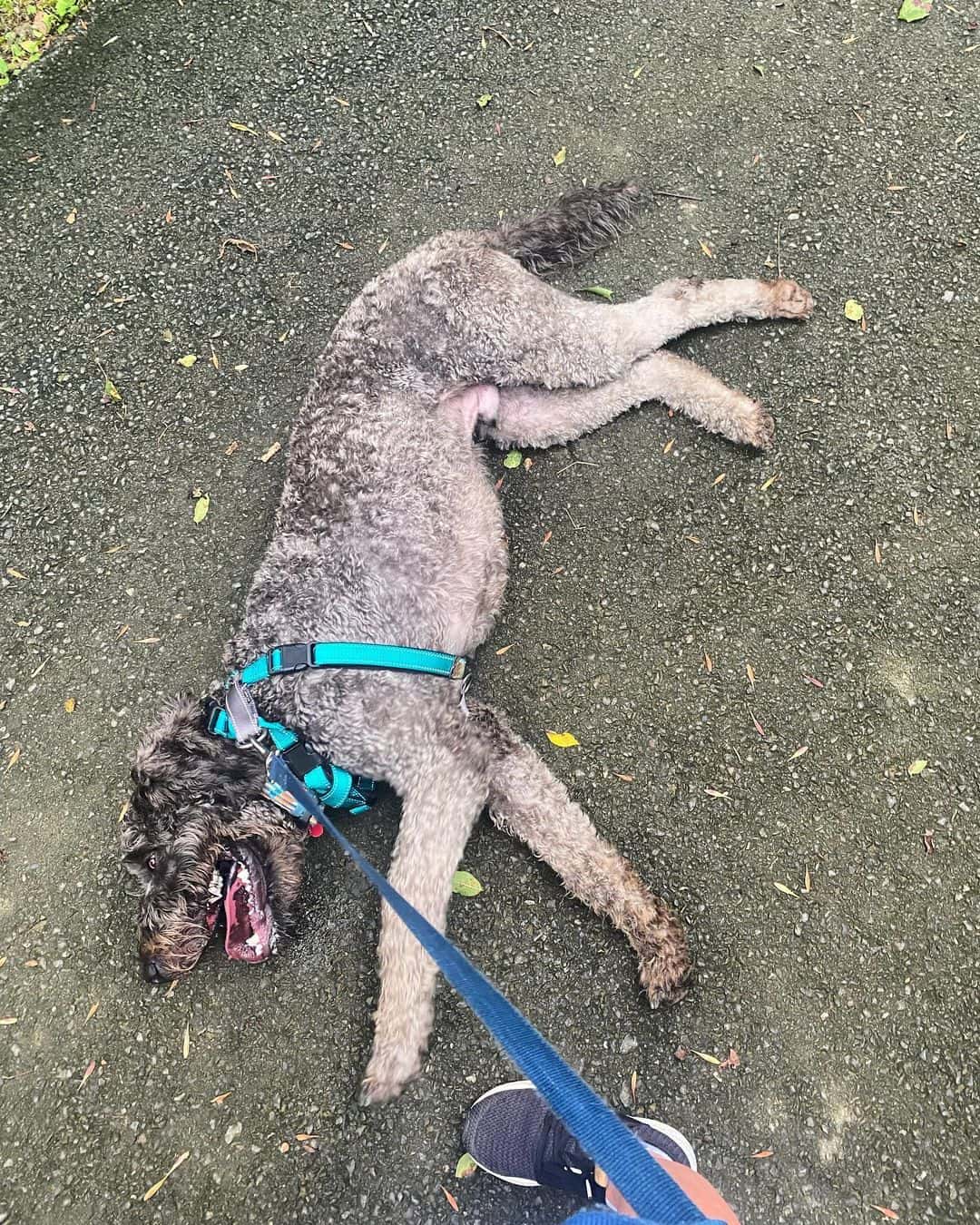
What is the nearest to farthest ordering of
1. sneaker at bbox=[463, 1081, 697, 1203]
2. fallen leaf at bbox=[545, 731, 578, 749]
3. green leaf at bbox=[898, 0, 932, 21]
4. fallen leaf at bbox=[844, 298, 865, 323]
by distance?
sneaker at bbox=[463, 1081, 697, 1203]
fallen leaf at bbox=[545, 731, 578, 749]
fallen leaf at bbox=[844, 298, 865, 323]
green leaf at bbox=[898, 0, 932, 21]

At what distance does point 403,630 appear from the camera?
127 inches

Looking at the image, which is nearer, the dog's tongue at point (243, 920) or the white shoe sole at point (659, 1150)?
the white shoe sole at point (659, 1150)

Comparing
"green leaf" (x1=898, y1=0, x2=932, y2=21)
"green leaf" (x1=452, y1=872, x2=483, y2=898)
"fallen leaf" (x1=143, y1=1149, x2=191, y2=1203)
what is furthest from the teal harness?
"green leaf" (x1=898, y1=0, x2=932, y2=21)

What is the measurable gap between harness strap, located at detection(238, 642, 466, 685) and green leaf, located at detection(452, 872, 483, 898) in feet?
3.04

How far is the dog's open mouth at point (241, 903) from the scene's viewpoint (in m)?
3.01

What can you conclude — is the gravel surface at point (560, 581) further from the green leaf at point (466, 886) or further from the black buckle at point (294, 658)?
the black buckle at point (294, 658)

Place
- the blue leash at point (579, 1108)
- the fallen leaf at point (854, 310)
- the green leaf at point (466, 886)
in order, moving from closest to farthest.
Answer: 1. the blue leash at point (579, 1108)
2. the green leaf at point (466, 886)
3. the fallen leaf at point (854, 310)

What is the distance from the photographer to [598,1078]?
3074 millimetres

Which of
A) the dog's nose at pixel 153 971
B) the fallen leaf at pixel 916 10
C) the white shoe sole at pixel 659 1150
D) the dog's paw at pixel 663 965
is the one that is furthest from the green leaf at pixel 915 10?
the dog's nose at pixel 153 971

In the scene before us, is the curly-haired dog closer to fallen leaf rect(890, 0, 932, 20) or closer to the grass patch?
fallen leaf rect(890, 0, 932, 20)

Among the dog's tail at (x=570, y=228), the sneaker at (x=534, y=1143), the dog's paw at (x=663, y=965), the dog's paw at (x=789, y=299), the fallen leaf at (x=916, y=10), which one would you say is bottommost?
the sneaker at (x=534, y=1143)

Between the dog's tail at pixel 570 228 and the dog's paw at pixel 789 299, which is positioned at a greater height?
the dog's tail at pixel 570 228

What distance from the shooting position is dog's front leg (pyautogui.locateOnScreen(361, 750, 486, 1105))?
3.01 meters

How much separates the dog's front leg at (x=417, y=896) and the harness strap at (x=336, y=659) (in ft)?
1.24
